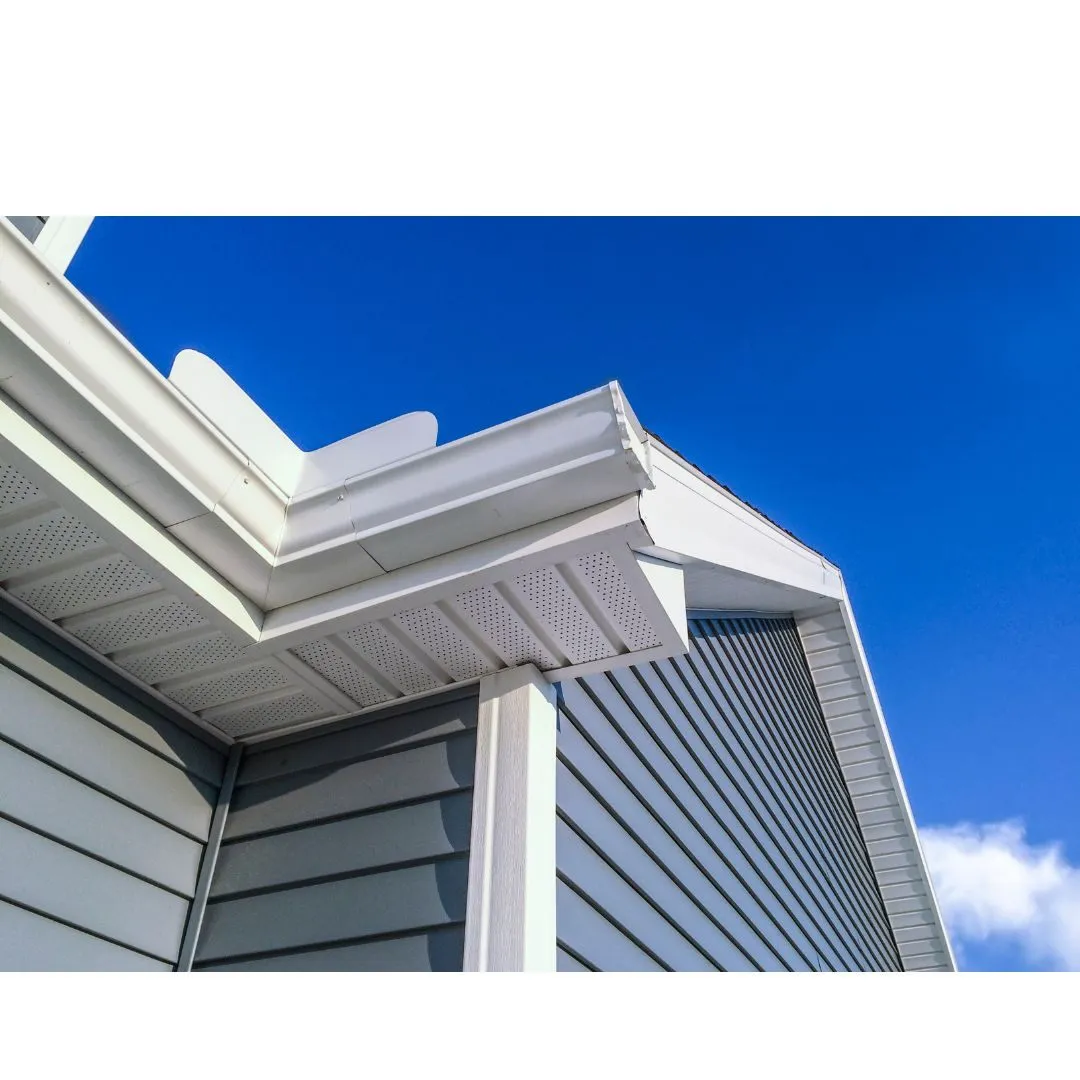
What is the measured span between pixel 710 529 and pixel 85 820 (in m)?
2.11

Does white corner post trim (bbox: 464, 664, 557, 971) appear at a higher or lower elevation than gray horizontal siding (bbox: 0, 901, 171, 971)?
higher

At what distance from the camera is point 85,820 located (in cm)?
225

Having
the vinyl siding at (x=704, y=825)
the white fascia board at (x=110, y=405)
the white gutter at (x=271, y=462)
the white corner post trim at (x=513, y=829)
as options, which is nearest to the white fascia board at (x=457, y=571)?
the white gutter at (x=271, y=462)

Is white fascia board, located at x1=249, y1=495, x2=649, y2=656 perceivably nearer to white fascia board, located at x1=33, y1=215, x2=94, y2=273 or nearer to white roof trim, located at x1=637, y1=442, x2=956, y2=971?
white fascia board, located at x1=33, y1=215, x2=94, y2=273

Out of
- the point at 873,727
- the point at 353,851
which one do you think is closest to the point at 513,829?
the point at 353,851

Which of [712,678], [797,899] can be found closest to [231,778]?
[712,678]

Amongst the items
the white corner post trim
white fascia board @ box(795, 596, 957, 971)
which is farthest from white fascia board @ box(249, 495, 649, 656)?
white fascia board @ box(795, 596, 957, 971)

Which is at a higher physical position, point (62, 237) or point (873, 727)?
point (873, 727)

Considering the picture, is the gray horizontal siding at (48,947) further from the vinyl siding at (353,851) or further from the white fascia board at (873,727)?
the white fascia board at (873,727)

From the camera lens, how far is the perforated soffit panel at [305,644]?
2.10 meters

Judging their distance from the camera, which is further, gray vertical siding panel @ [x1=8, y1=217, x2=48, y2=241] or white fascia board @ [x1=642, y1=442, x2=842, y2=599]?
gray vertical siding panel @ [x1=8, y1=217, x2=48, y2=241]

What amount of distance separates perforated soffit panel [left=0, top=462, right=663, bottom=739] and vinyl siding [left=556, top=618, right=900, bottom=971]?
451 millimetres

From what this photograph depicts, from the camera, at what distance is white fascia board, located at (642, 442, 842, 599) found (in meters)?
2.21

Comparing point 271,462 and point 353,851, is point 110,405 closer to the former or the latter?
point 271,462
